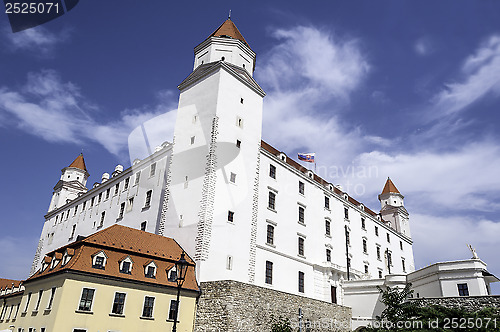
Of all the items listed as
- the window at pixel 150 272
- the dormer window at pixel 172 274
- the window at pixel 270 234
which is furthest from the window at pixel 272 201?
the window at pixel 150 272

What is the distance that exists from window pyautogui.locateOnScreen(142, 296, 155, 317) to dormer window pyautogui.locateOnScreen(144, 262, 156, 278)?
4.99 ft

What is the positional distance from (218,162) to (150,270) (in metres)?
10.9

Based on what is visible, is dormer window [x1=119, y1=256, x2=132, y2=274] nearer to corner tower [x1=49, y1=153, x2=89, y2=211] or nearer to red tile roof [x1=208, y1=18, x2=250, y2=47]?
red tile roof [x1=208, y1=18, x2=250, y2=47]

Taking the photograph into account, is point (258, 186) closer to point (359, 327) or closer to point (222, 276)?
point (222, 276)

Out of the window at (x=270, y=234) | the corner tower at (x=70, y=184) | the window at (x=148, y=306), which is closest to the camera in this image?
the window at (x=148, y=306)

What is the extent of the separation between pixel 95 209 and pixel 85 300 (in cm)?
2759

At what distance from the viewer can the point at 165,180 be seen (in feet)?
122

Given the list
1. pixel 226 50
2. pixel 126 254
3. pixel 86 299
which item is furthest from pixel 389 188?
pixel 86 299

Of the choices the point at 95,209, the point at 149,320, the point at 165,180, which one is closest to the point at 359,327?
the point at 149,320

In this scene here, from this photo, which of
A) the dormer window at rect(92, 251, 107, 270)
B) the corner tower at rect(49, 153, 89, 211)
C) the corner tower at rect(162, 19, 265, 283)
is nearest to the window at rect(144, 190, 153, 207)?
the corner tower at rect(162, 19, 265, 283)

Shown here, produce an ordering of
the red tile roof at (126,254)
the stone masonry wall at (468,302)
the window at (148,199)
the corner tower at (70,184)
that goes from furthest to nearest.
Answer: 1. the corner tower at (70,184)
2. the window at (148,199)
3. the red tile roof at (126,254)
4. the stone masonry wall at (468,302)

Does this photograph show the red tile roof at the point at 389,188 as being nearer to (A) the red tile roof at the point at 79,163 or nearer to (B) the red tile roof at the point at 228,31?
(B) the red tile roof at the point at 228,31

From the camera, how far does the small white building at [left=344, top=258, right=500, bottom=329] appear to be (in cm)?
2705

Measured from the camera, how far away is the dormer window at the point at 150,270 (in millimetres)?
26219
